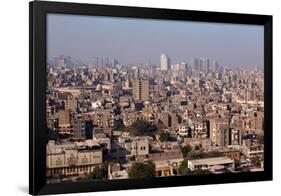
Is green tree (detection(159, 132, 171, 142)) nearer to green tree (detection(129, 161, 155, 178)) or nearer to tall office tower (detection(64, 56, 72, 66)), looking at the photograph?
green tree (detection(129, 161, 155, 178))

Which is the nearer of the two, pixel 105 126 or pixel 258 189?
pixel 105 126

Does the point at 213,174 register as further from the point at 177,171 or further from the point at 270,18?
the point at 270,18

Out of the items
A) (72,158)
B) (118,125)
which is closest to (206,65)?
(118,125)

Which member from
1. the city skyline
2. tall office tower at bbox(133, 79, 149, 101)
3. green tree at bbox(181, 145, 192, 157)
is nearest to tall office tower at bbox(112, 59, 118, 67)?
the city skyline

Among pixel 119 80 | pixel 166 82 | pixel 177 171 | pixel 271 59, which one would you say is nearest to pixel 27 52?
pixel 119 80

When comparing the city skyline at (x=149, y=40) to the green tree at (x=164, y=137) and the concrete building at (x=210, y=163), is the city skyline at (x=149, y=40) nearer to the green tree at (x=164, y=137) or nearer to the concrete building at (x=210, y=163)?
the green tree at (x=164, y=137)

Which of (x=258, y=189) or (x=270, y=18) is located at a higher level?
(x=270, y=18)
